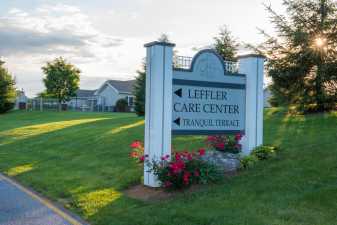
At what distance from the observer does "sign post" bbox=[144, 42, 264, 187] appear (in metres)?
9.36

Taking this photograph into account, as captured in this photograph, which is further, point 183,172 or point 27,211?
point 183,172

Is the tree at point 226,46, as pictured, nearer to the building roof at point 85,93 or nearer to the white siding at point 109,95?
the white siding at point 109,95

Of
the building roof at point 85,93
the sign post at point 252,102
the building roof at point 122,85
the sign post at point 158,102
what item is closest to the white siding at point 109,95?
the building roof at point 122,85

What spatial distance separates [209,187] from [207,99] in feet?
7.42

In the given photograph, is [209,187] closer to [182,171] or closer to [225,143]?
[182,171]

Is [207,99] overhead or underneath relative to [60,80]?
underneath

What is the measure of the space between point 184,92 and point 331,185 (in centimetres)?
352

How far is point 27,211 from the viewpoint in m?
7.93

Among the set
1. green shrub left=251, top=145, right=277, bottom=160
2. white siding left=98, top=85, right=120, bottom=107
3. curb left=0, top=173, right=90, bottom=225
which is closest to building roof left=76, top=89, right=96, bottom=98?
white siding left=98, top=85, right=120, bottom=107

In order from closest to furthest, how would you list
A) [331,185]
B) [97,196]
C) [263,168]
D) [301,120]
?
[331,185] → [97,196] → [263,168] → [301,120]

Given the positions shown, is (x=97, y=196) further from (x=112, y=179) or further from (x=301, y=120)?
(x=301, y=120)

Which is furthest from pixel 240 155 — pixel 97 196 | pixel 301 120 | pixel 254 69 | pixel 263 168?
pixel 301 120

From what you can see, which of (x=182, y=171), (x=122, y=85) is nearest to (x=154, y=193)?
(x=182, y=171)

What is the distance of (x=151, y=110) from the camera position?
30.8 feet
